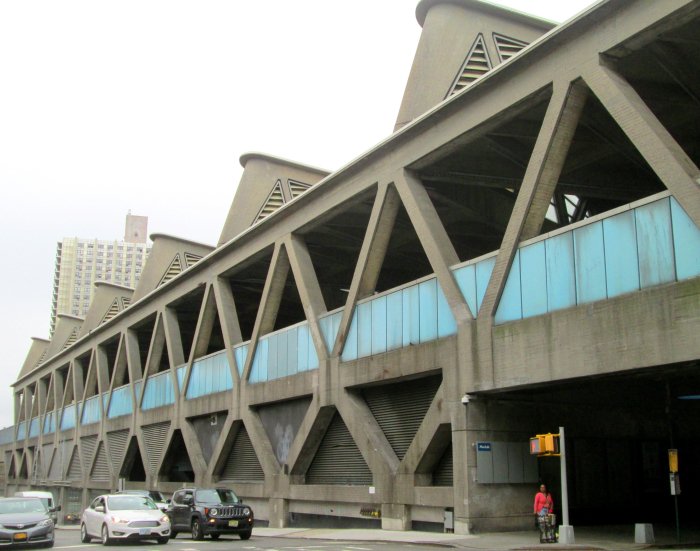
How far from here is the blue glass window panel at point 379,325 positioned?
28.9 metres

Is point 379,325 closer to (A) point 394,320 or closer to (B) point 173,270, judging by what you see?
(A) point 394,320

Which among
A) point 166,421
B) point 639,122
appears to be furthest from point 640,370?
point 166,421

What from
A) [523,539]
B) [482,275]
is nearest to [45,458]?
[482,275]

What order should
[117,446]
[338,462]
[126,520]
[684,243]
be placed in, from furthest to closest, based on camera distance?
[117,446]
[338,462]
[126,520]
[684,243]

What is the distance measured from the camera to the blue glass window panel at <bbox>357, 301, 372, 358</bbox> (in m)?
29.7

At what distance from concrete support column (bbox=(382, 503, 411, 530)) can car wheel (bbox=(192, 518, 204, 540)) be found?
6.08 m

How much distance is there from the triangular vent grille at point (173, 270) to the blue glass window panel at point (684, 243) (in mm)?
39937

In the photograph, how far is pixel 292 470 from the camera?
33656mm

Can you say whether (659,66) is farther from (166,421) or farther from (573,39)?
(166,421)

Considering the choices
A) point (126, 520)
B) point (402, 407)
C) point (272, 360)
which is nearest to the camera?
point (126, 520)

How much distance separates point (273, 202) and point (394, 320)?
16214 mm

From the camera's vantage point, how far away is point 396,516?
26.8 meters

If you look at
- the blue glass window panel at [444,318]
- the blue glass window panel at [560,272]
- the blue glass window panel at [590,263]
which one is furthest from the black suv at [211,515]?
the blue glass window panel at [590,263]

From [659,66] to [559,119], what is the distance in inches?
130
